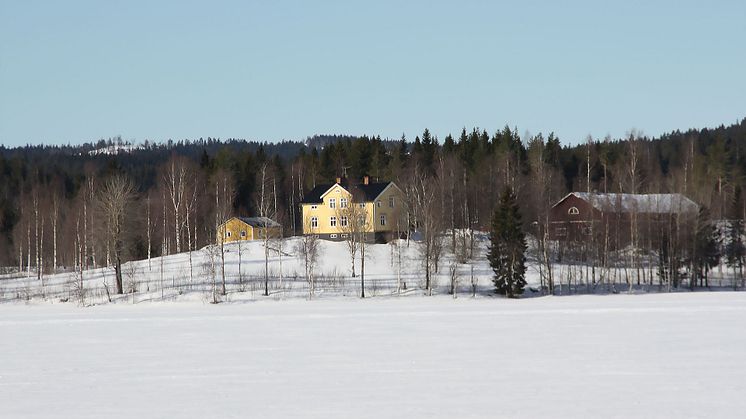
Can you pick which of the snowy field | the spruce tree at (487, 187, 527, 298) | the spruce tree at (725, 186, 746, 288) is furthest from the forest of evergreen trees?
the snowy field

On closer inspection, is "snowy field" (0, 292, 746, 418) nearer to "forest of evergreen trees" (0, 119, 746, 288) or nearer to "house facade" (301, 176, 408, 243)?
"forest of evergreen trees" (0, 119, 746, 288)

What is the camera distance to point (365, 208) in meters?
78.2

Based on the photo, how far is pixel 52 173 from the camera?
411ft

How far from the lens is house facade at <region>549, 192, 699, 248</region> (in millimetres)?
62750

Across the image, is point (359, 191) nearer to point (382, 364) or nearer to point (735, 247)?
point (735, 247)

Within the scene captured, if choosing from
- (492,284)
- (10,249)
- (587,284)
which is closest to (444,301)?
(492,284)

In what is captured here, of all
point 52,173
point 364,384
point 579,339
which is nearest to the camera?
point 364,384

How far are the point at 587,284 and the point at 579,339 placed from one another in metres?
31.6

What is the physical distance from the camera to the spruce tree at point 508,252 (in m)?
56.0

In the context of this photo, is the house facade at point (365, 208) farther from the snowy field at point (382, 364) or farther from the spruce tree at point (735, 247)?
the snowy field at point (382, 364)

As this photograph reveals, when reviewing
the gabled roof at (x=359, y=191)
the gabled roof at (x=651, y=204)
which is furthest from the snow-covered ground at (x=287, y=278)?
the gabled roof at (x=359, y=191)

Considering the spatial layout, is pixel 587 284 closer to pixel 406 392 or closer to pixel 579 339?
pixel 579 339

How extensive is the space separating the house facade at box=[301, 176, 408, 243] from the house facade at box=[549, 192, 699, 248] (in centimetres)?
1442

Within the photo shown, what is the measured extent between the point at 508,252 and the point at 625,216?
17228 millimetres
